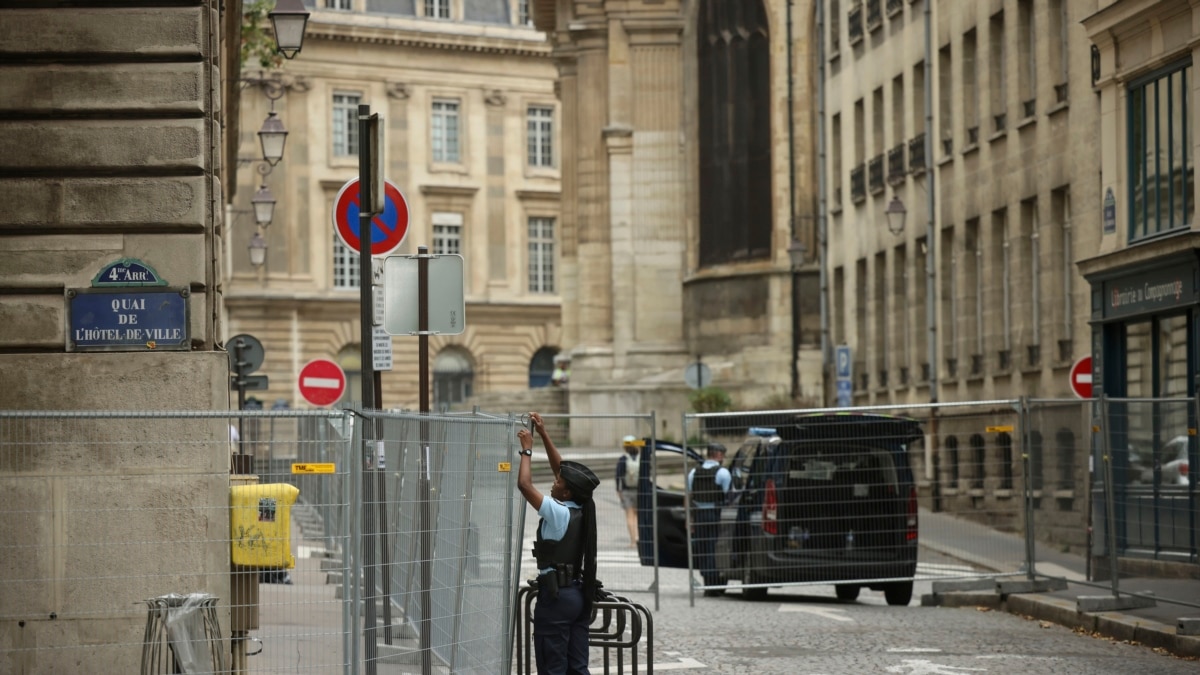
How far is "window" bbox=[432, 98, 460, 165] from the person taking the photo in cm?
10038

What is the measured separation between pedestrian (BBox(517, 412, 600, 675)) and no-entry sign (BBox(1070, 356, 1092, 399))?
17219 millimetres

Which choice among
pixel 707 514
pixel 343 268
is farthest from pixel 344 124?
pixel 707 514

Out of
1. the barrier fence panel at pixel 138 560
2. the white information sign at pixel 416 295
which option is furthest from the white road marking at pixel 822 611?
the barrier fence panel at pixel 138 560

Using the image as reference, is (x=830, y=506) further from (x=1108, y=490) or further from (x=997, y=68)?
(x=997, y=68)

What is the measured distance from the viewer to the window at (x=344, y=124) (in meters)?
97.7

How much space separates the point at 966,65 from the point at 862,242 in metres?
8.82

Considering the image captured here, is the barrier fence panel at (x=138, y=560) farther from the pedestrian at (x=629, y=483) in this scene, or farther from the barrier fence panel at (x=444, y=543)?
the pedestrian at (x=629, y=483)

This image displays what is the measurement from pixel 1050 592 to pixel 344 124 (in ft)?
256

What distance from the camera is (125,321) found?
13977 millimetres

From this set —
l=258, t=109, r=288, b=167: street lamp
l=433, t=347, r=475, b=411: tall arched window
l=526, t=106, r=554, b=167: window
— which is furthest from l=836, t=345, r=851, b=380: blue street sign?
l=526, t=106, r=554, b=167: window

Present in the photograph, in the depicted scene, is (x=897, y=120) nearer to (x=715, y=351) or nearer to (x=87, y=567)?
(x=715, y=351)

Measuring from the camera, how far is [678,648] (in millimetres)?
17859

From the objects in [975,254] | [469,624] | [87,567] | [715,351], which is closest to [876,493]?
[469,624]

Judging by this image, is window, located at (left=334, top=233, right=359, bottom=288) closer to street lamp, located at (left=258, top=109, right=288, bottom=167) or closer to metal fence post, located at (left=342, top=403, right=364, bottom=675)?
street lamp, located at (left=258, top=109, right=288, bottom=167)
